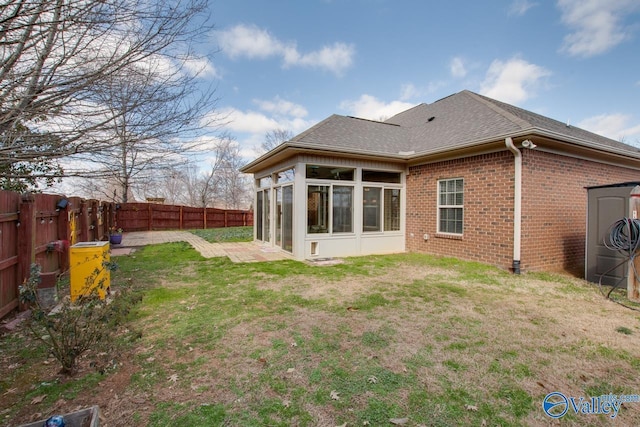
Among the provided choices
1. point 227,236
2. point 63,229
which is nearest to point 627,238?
point 63,229

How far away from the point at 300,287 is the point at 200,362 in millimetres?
2673

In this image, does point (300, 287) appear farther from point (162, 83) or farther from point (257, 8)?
point (257, 8)

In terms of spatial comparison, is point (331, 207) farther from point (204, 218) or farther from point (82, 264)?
point (204, 218)

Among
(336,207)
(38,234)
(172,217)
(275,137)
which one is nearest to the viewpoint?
(38,234)

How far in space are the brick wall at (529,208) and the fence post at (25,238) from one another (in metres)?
8.43

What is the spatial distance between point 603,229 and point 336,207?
5.73 meters

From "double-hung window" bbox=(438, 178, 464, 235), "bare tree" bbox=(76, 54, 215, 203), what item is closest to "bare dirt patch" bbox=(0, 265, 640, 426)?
"bare tree" bbox=(76, 54, 215, 203)

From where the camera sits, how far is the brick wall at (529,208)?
656 centimetres

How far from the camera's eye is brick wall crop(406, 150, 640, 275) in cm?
656

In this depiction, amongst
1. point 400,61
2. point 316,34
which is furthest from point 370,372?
point 400,61

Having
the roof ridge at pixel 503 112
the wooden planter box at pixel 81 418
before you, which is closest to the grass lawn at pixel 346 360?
the wooden planter box at pixel 81 418

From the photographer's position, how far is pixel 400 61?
11.9 m

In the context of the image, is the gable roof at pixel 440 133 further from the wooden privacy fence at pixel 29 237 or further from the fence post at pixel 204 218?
the fence post at pixel 204 218

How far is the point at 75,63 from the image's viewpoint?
2.98 metres
